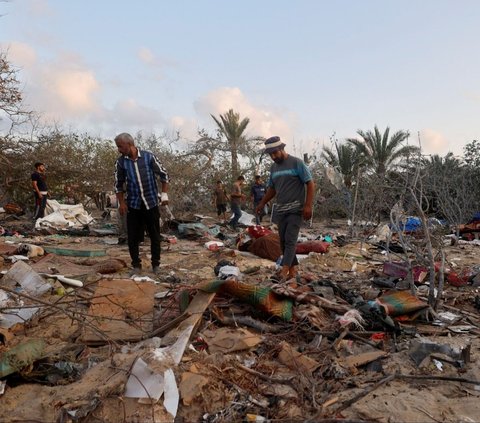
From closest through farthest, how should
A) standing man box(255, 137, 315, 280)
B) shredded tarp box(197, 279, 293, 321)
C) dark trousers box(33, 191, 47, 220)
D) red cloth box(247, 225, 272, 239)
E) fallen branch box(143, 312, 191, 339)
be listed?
fallen branch box(143, 312, 191, 339) < shredded tarp box(197, 279, 293, 321) < standing man box(255, 137, 315, 280) < red cloth box(247, 225, 272, 239) < dark trousers box(33, 191, 47, 220)

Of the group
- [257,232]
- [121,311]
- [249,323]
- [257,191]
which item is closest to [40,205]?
[257,232]

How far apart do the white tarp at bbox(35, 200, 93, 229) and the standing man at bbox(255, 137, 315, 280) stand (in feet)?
21.8

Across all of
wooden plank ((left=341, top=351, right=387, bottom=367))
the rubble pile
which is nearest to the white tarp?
the rubble pile

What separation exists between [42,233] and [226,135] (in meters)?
12.0

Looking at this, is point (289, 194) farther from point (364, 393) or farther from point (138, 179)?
point (364, 393)

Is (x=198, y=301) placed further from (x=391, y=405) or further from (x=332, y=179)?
(x=332, y=179)

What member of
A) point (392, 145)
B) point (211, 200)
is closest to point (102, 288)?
point (211, 200)

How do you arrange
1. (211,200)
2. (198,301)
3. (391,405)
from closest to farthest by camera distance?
(391,405) → (198,301) → (211,200)

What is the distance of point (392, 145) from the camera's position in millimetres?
18062

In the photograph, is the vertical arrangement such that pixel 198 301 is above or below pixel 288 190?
below

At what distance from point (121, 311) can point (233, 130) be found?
17.0m

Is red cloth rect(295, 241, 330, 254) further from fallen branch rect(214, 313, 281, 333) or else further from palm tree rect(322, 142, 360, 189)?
palm tree rect(322, 142, 360, 189)

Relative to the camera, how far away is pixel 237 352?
Result: 9.00 feet

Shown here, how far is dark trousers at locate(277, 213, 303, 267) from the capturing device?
459cm
